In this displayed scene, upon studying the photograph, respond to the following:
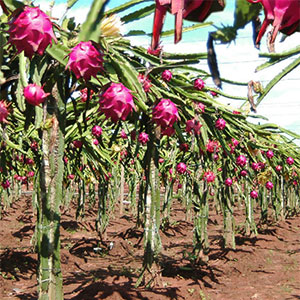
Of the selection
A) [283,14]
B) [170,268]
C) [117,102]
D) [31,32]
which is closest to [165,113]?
[117,102]

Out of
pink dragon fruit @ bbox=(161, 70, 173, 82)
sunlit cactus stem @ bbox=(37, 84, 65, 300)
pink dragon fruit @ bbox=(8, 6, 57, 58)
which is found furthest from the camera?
pink dragon fruit @ bbox=(161, 70, 173, 82)

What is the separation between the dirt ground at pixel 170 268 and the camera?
446 centimetres

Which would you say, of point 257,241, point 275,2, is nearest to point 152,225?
point 275,2

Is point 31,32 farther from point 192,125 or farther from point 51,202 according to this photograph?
point 192,125

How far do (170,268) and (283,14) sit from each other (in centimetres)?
611

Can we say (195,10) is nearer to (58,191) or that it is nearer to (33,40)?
(33,40)

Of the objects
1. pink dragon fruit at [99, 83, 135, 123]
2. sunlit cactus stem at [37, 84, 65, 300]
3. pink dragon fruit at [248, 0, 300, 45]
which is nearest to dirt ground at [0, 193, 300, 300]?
sunlit cactus stem at [37, 84, 65, 300]

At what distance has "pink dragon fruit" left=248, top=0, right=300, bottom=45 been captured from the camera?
44cm

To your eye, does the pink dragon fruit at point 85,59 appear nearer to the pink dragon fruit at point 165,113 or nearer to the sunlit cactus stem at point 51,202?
the pink dragon fruit at point 165,113

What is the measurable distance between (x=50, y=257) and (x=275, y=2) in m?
1.99

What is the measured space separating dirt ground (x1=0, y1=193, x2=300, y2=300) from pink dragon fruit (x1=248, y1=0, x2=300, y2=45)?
3.43 meters

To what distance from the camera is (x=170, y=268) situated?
6188 millimetres

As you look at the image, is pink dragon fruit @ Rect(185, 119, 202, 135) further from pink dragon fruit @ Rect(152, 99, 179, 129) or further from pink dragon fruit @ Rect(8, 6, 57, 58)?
pink dragon fruit @ Rect(8, 6, 57, 58)

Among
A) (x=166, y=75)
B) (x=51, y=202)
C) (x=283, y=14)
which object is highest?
(x=166, y=75)
